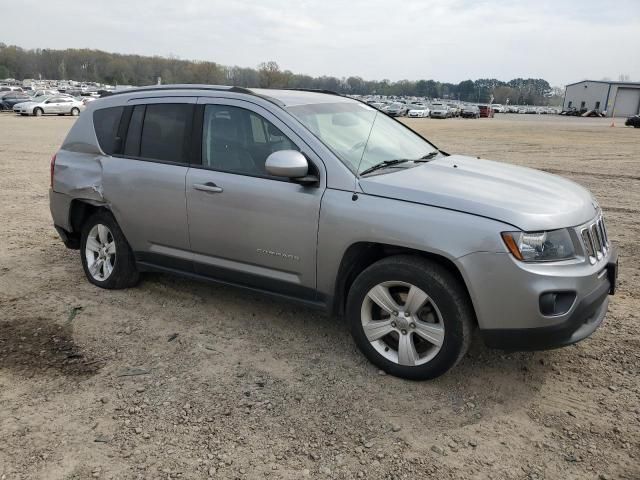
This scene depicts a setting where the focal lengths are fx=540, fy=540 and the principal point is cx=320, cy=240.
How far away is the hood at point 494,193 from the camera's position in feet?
10.5

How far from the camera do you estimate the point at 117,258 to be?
500cm

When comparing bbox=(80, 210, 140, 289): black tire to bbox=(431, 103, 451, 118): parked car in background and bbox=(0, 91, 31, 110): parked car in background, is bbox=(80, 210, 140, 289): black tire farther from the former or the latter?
bbox=(431, 103, 451, 118): parked car in background

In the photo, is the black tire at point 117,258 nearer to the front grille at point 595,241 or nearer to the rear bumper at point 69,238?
the rear bumper at point 69,238

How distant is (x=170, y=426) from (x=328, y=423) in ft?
3.00

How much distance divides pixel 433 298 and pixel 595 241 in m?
1.16

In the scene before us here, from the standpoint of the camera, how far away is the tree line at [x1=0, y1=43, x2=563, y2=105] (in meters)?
138

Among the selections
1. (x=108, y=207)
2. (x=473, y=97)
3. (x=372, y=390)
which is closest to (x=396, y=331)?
(x=372, y=390)

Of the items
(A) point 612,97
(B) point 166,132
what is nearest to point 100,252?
(B) point 166,132

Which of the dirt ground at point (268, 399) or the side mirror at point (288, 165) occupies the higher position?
the side mirror at point (288, 165)

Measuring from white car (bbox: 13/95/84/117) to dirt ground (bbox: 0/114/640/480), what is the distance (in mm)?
35663

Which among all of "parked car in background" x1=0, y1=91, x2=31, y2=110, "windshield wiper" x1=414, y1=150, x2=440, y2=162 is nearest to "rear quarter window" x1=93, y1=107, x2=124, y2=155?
"windshield wiper" x1=414, y1=150, x2=440, y2=162

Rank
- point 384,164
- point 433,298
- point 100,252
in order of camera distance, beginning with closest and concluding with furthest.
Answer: point 433,298, point 384,164, point 100,252

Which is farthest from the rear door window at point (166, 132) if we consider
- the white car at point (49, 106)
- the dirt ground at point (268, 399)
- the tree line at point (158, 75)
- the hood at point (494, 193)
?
the tree line at point (158, 75)

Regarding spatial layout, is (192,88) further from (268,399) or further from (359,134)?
(268,399)
